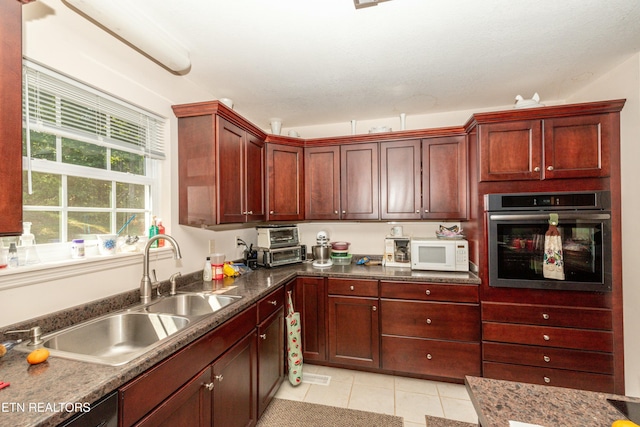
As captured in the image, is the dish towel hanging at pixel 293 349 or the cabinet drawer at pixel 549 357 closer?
the cabinet drawer at pixel 549 357

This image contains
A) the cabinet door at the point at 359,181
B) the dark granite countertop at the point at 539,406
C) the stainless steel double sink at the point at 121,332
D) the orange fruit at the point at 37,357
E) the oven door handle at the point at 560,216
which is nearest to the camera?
the dark granite countertop at the point at 539,406

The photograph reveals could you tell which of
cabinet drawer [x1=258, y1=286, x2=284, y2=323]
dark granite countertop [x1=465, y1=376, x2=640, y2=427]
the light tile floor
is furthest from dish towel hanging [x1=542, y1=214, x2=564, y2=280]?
cabinet drawer [x1=258, y1=286, x2=284, y2=323]

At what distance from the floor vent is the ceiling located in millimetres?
2484

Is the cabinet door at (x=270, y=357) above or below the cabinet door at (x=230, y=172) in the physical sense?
below

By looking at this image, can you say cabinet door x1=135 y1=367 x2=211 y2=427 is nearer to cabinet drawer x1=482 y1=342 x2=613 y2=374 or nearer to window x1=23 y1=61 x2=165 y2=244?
window x1=23 y1=61 x2=165 y2=244

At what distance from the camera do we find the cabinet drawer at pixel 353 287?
2477 millimetres

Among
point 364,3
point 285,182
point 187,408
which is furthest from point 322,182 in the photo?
point 187,408

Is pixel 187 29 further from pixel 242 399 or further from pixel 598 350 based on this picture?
pixel 598 350

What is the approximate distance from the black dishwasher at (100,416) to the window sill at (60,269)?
2.44 feet

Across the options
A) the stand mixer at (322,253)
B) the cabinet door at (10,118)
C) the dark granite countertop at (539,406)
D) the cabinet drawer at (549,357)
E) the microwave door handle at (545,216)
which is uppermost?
the cabinet door at (10,118)

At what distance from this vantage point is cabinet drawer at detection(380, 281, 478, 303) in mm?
2295

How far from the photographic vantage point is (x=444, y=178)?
266cm

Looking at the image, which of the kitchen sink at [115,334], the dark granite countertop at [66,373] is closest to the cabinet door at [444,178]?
the dark granite countertop at [66,373]

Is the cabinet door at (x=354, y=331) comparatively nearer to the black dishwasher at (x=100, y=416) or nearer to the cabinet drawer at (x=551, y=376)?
the cabinet drawer at (x=551, y=376)
